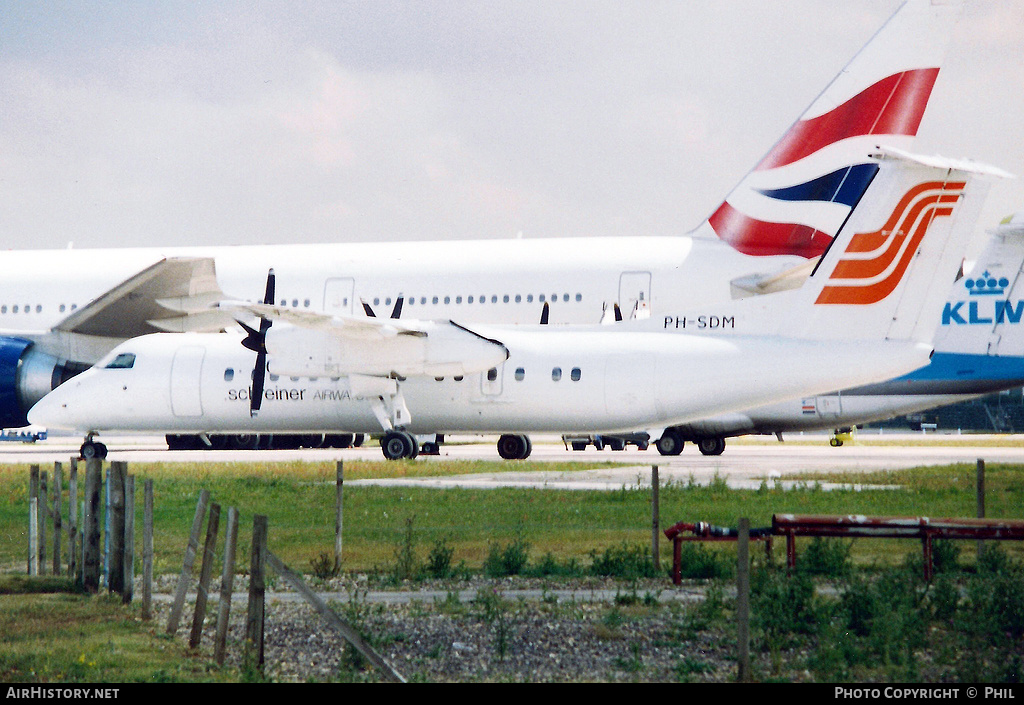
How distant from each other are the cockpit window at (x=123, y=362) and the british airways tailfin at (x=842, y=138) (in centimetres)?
1566

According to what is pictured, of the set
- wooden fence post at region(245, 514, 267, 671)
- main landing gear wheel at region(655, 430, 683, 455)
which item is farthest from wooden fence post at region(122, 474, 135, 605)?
main landing gear wheel at region(655, 430, 683, 455)

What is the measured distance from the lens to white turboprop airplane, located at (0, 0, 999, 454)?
3105cm

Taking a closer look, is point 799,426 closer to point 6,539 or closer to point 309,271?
point 309,271

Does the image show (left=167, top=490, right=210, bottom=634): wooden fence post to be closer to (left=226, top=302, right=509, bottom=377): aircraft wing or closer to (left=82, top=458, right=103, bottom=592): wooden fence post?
(left=82, top=458, right=103, bottom=592): wooden fence post

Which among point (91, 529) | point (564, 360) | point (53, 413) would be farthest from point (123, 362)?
point (91, 529)

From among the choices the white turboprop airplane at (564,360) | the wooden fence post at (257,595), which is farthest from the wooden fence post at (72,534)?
the white turboprop airplane at (564,360)

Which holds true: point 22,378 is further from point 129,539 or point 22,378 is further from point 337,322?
point 129,539

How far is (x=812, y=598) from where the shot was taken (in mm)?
11711

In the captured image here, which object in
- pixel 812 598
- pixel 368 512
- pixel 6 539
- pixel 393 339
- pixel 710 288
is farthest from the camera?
pixel 710 288

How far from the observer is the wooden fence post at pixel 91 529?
12672 mm

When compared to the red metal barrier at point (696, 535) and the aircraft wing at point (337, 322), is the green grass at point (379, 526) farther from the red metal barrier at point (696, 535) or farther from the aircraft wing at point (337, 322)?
the aircraft wing at point (337, 322)

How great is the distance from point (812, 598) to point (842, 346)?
1084cm
